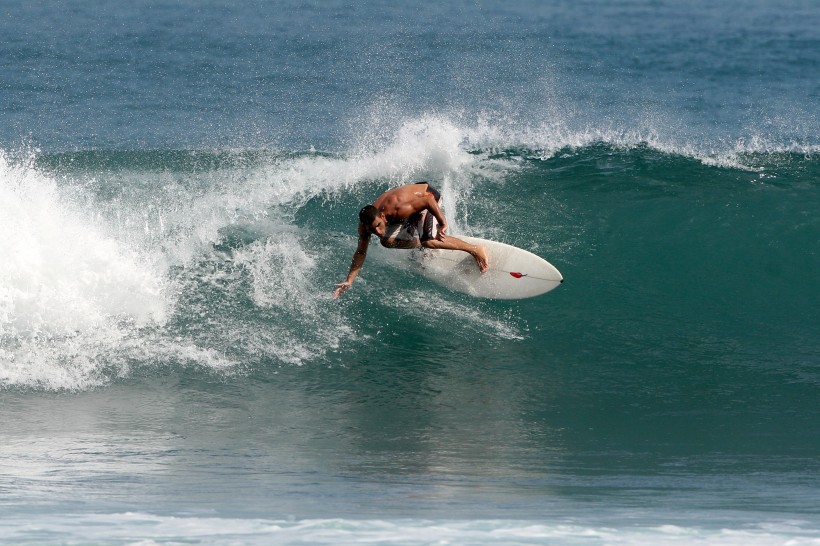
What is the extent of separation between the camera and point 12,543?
447 cm

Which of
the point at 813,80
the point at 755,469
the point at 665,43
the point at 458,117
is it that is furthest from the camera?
the point at 665,43

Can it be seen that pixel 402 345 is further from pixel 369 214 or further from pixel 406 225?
pixel 369 214

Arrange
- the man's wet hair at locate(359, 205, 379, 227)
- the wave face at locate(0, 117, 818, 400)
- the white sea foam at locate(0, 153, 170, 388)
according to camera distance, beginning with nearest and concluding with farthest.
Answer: the man's wet hair at locate(359, 205, 379, 227) → the white sea foam at locate(0, 153, 170, 388) → the wave face at locate(0, 117, 818, 400)

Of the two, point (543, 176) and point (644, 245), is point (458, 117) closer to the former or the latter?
point (543, 176)

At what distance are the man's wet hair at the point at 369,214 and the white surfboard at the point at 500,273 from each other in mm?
1393

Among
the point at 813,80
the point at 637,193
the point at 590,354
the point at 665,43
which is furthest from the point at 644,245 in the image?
the point at 665,43

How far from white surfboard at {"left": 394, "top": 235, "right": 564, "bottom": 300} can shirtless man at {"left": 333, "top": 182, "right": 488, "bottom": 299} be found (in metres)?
0.14

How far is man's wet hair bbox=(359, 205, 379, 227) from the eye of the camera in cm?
776

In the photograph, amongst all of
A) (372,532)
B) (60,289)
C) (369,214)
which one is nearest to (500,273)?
(369,214)

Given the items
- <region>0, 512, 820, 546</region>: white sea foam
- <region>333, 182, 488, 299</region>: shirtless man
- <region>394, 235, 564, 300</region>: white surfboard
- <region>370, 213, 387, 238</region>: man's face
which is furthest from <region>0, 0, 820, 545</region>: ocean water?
<region>370, 213, 387, 238</region>: man's face

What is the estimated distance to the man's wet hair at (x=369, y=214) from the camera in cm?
776

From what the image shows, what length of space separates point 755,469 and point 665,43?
21891mm

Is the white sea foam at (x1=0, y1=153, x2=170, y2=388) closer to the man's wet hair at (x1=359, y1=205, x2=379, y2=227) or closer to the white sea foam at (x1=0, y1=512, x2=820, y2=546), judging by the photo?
the man's wet hair at (x1=359, y1=205, x2=379, y2=227)

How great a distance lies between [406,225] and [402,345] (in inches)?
43.0
